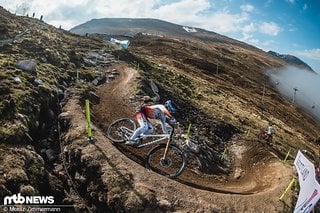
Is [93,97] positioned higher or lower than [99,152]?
higher

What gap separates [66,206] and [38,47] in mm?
20956

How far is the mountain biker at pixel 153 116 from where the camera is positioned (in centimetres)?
1509

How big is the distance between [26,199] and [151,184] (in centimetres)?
517

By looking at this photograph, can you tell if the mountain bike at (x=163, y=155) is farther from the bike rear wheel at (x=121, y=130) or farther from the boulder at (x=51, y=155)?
the boulder at (x=51, y=155)

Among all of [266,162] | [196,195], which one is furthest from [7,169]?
[266,162]

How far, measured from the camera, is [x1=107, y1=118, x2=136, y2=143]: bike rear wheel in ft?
58.0

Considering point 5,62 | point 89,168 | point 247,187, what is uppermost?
point 5,62

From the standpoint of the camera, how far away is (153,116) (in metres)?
15.5

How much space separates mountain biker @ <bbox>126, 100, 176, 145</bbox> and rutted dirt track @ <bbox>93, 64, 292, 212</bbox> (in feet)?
4.05

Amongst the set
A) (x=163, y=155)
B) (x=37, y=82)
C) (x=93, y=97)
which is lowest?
(x=163, y=155)

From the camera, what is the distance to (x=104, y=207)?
13.7 metres

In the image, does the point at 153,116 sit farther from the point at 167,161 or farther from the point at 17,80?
the point at 17,80

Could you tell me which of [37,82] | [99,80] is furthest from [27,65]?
[99,80]

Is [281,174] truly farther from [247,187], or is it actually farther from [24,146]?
[24,146]
